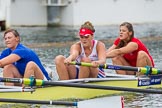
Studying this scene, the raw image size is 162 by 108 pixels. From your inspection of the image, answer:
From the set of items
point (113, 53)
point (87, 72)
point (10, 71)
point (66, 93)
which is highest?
point (113, 53)

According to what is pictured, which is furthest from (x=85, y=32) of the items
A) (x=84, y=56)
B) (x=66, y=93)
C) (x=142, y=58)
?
(x=142, y=58)

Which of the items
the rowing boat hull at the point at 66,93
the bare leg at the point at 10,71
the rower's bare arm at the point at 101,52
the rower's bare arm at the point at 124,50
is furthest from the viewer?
the rower's bare arm at the point at 124,50

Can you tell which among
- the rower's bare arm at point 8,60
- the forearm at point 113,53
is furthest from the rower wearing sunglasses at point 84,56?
the rower's bare arm at point 8,60

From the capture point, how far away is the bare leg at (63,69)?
10.6 metres

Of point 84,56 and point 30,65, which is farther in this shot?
point 84,56

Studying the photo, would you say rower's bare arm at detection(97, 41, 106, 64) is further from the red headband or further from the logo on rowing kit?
the logo on rowing kit

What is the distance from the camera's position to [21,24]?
41.2 m

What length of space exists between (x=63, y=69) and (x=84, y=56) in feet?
1.46

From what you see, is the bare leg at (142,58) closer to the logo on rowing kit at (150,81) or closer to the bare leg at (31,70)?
the logo on rowing kit at (150,81)

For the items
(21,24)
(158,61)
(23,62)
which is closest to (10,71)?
(23,62)

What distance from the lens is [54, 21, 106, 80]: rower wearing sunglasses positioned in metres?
10.6

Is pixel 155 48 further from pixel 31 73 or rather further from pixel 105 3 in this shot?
pixel 105 3

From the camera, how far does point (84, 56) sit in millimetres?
10781

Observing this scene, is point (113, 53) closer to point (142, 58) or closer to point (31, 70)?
point (142, 58)
